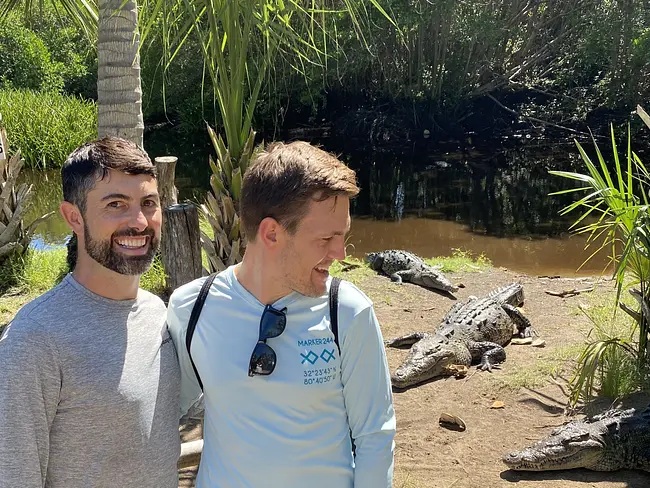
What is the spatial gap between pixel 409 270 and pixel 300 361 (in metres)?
6.84

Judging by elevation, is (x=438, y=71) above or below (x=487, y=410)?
above

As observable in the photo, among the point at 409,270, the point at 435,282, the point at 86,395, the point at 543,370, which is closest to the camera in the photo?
the point at 86,395

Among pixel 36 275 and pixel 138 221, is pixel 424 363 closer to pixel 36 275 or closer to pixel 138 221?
pixel 36 275

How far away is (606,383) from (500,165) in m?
15.0

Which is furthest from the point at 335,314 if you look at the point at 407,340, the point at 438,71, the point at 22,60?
the point at 438,71

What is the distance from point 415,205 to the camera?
14766 mm

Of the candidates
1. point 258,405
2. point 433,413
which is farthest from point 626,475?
point 258,405

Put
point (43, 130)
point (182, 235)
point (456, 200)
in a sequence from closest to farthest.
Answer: point (182, 235), point (456, 200), point (43, 130)

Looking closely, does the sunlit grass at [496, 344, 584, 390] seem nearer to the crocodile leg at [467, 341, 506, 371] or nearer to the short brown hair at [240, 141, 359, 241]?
the crocodile leg at [467, 341, 506, 371]

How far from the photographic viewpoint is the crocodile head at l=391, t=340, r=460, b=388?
5.34m

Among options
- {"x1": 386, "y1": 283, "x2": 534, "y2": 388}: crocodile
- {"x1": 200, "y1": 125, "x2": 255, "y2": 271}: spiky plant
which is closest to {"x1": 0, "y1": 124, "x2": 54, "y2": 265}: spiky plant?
{"x1": 200, "y1": 125, "x2": 255, "y2": 271}: spiky plant

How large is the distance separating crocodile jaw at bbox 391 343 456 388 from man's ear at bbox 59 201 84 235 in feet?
12.7

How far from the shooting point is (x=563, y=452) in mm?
3982

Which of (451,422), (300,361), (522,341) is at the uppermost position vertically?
(300,361)
